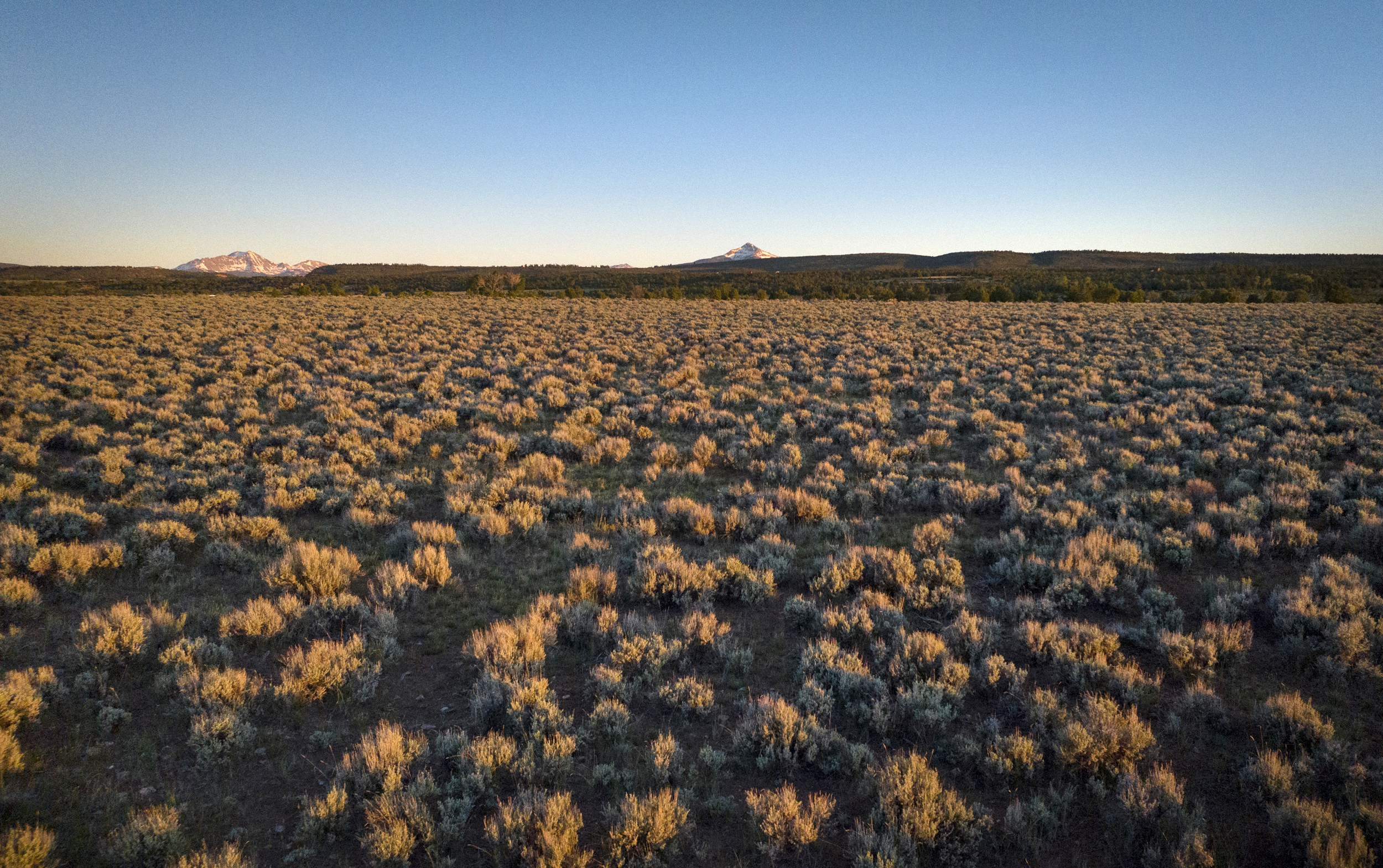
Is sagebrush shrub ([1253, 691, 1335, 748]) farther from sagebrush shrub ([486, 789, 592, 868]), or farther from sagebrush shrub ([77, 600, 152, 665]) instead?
sagebrush shrub ([77, 600, 152, 665])

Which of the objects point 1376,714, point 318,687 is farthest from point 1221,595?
point 318,687

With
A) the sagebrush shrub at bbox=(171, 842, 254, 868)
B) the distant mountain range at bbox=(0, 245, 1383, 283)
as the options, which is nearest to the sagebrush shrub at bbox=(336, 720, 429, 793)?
the sagebrush shrub at bbox=(171, 842, 254, 868)

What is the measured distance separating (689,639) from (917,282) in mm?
89348

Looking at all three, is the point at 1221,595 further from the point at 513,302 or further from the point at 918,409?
the point at 513,302

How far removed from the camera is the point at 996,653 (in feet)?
16.0

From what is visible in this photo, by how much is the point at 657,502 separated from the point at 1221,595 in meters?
6.30

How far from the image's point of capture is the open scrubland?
3.44m

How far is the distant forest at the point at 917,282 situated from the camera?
176 feet

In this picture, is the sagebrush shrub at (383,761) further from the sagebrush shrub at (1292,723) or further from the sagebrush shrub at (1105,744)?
the sagebrush shrub at (1292,723)

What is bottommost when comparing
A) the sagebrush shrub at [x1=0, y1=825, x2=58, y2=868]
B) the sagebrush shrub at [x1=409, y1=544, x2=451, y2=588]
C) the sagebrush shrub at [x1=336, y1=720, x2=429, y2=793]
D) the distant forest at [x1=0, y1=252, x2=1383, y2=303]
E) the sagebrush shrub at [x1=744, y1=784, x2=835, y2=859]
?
the sagebrush shrub at [x1=744, y1=784, x2=835, y2=859]

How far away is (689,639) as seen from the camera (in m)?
5.24

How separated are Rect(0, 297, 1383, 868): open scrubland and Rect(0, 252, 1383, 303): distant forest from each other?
46771mm

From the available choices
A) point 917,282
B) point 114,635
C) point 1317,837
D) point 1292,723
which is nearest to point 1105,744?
point 1317,837

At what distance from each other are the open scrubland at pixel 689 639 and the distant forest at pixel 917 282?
46771 millimetres
